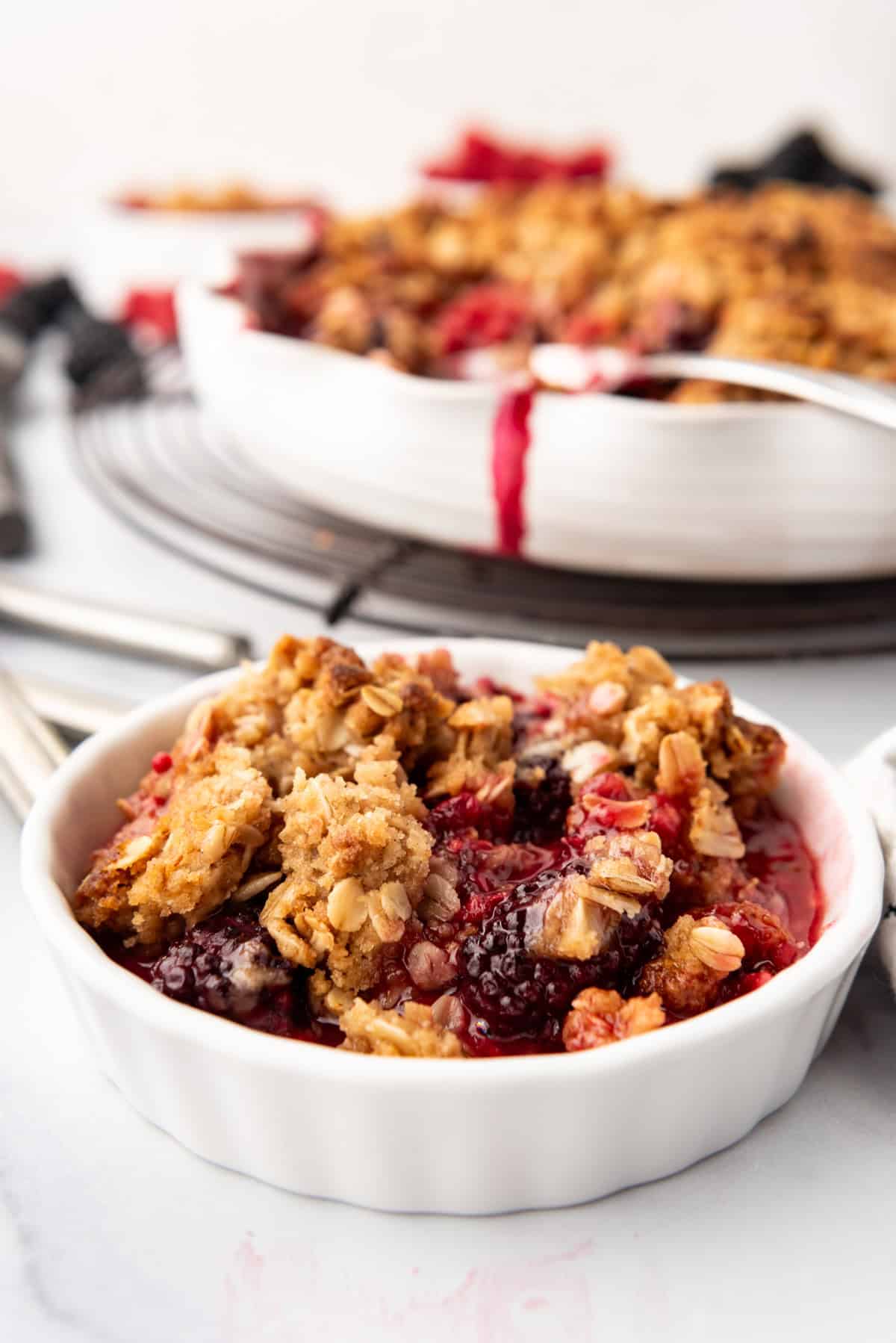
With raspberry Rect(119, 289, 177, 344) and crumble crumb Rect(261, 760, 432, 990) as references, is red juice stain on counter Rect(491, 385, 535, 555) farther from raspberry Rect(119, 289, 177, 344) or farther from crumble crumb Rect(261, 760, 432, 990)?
raspberry Rect(119, 289, 177, 344)

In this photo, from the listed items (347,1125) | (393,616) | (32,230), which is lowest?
(32,230)

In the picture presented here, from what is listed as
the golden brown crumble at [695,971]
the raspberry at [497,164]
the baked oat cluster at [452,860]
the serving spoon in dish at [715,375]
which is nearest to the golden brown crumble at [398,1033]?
the baked oat cluster at [452,860]

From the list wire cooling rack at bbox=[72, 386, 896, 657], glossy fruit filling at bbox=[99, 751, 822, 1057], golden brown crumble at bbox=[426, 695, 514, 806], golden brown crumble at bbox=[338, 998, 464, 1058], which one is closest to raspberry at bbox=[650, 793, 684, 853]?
glossy fruit filling at bbox=[99, 751, 822, 1057]

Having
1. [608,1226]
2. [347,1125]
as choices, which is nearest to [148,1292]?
[347,1125]

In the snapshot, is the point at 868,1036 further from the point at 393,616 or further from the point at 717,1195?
the point at 393,616

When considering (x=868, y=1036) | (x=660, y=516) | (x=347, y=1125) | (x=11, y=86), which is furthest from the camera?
(x=11, y=86)

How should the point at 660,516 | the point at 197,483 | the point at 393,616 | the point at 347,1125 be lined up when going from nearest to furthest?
the point at 347,1125, the point at 660,516, the point at 393,616, the point at 197,483

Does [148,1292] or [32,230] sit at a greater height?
[148,1292]

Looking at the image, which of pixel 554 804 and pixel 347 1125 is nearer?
pixel 347 1125
